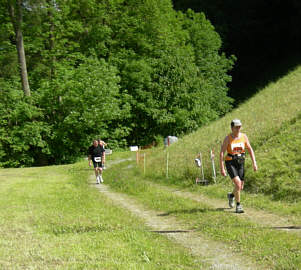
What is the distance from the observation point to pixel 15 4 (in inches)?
1153

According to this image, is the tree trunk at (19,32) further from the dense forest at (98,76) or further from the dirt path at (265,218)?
the dirt path at (265,218)

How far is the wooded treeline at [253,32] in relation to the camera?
53.9 metres

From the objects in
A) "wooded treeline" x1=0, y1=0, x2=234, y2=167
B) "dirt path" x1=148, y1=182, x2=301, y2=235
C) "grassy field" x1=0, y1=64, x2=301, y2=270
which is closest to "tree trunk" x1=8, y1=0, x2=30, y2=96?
"wooded treeline" x1=0, y1=0, x2=234, y2=167

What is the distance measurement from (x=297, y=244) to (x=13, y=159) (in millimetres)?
26826

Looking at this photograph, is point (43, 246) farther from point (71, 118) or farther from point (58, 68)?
point (58, 68)

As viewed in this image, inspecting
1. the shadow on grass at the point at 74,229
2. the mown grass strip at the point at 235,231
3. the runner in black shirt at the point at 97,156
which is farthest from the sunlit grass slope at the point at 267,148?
the shadow on grass at the point at 74,229

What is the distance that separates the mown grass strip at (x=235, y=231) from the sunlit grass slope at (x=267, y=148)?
2411 mm

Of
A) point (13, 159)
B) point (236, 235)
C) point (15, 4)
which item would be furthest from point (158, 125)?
point (236, 235)

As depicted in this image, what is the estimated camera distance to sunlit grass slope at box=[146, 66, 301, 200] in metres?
12.5

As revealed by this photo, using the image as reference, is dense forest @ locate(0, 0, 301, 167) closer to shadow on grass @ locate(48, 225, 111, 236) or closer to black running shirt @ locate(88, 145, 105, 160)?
black running shirt @ locate(88, 145, 105, 160)

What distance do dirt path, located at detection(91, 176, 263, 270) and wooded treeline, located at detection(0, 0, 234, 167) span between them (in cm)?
1978

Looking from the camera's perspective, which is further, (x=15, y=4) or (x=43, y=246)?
(x=15, y=4)

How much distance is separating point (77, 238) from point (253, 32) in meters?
54.2

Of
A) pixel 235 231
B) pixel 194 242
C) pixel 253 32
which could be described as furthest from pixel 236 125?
pixel 253 32
